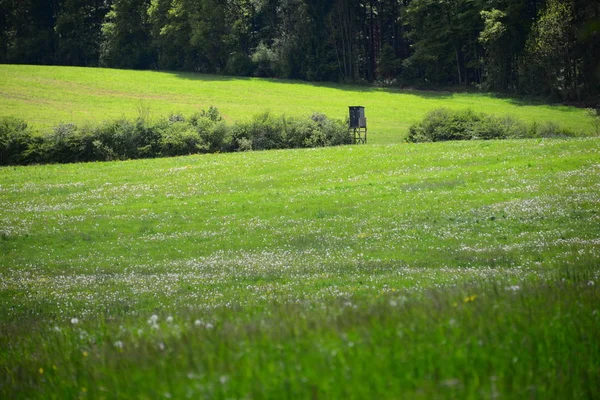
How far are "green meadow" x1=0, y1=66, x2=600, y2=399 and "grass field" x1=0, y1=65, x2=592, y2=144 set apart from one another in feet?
45.0

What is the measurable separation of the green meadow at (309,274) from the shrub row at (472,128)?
26.4 feet

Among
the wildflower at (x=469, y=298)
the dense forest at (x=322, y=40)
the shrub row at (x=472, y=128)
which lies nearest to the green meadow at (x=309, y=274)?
the wildflower at (x=469, y=298)

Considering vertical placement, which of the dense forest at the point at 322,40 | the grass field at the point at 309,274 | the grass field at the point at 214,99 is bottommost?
the grass field at the point at 309,274

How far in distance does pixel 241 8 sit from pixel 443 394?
118 m

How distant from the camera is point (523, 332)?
6.20 meters

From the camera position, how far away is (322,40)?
362ft

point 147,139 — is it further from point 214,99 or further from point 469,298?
point 469,298

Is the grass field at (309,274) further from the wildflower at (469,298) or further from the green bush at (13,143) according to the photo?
the green bush at (13,143)

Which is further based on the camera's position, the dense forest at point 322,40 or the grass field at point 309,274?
the dense forest at point 322,40

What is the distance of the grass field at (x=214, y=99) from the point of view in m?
72.6

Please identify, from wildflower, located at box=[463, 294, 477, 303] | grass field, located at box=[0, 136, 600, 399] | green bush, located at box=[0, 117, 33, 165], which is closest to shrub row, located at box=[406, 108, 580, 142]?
grass field, located at box=[0, 136, 600, 399]

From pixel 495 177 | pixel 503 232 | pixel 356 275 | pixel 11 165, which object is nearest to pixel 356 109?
pixel 495 177

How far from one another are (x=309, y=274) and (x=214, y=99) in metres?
73.8

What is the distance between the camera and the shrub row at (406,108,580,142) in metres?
52.8
